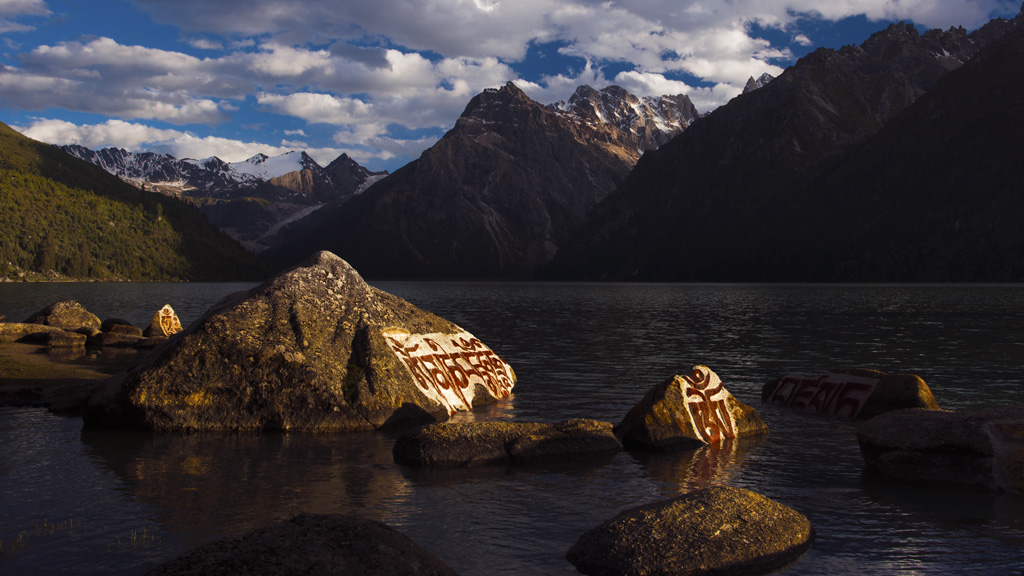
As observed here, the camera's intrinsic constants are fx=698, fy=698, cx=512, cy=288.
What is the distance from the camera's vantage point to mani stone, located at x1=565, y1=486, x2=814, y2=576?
9.13 meters

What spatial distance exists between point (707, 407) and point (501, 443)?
5.75 meters

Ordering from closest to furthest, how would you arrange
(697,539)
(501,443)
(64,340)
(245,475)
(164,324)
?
(697,539), (245,475), (501,443), (64,340), (164,324)

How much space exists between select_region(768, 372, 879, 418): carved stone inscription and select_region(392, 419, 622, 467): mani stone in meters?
9.06

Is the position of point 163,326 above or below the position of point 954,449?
below

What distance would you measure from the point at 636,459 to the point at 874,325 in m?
49.2

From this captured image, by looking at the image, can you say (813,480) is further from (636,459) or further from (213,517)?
(213,517)

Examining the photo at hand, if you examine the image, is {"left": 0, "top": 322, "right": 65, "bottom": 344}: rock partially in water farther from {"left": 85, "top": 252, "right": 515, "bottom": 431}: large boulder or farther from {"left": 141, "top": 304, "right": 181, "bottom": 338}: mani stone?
{"left": 85, "top": 252, "right": 515, "bottom": 431}: large boulder

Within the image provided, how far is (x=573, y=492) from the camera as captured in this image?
1278 cm

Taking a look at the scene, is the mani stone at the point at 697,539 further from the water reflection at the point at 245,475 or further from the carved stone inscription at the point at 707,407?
the carved stone inscription at the point at 707,407

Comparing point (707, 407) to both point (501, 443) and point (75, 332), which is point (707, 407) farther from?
point (75, 332)

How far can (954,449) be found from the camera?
44.9ft

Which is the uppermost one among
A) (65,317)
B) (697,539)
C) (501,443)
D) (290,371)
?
(290,371)

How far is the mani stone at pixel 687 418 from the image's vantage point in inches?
654

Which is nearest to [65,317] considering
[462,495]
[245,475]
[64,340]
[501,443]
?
[64,340]
